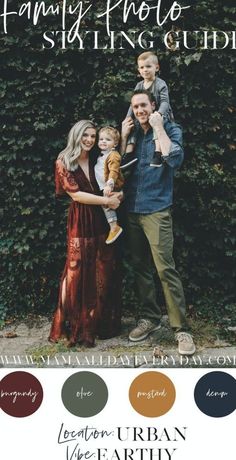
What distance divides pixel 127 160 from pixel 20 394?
1.98m

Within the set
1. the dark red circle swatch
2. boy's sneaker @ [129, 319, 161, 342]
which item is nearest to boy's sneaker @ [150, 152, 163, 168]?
boy's sneaker @ [129, 319, 161, 342]

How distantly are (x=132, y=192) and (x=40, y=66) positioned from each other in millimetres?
1490

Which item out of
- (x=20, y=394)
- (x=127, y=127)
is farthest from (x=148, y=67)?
(x=20, y=394)

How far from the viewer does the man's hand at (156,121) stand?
4.23m

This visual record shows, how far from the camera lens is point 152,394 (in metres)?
3.91

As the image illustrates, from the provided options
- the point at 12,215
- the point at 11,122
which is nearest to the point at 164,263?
the point at 12,215

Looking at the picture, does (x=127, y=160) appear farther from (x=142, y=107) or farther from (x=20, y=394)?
(x=20, y=394)

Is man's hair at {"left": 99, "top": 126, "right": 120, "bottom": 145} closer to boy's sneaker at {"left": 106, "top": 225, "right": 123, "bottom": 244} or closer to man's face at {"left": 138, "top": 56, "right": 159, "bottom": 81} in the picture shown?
man's face at {"left": 138, "top": 56, "right": 159, "bottom": 81}

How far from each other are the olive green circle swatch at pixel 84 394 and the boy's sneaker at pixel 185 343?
2.49 feet

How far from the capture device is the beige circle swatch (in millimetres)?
3852

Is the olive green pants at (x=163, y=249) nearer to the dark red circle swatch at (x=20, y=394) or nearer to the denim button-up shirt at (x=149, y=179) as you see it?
the denim button-up shirt at (x=149, y=179)

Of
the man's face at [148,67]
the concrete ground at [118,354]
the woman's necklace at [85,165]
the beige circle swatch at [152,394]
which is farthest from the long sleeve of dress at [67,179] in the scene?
the beige circle swatch at [152,394]

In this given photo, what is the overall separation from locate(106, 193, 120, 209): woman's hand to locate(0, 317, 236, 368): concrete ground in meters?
1.15

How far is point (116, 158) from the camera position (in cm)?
432
